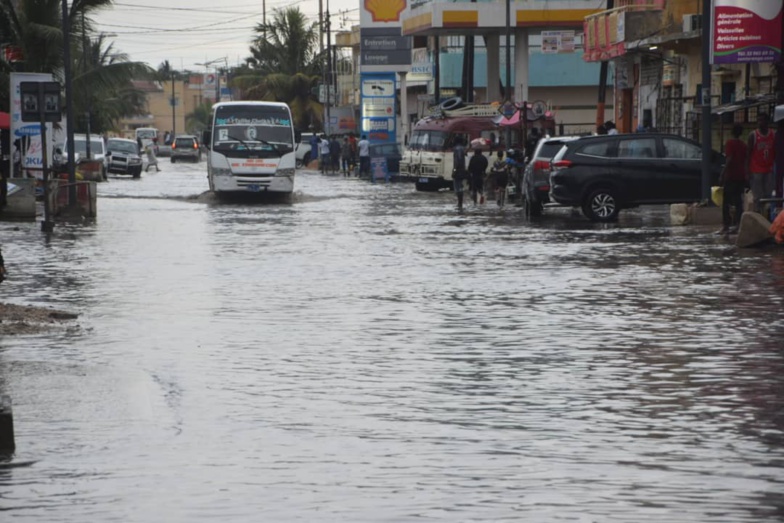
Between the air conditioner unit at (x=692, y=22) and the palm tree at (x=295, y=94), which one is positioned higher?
the air conditioner unit at (x=692, y=22)

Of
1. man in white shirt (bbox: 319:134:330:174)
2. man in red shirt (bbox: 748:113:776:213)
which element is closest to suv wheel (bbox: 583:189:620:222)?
man in red shirt (bbox: 748:113:776:213)

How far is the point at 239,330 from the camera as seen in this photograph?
14102 mm

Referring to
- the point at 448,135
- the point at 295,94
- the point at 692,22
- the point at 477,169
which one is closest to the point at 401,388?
the point at 477,169

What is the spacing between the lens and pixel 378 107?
2874 inches

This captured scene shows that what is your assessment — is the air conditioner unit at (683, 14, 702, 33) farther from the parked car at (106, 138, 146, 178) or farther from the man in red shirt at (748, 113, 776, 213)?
the parked car at (106, 138, 146, 178)

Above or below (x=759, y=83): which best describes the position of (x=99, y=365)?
below

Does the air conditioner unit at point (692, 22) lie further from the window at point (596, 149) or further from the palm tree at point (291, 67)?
the palm tree at point (291, 67)

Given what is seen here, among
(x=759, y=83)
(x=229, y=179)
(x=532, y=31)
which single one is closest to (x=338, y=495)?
(x=759, y=83)

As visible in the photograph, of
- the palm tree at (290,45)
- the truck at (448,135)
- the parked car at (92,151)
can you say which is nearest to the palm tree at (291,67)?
the palm tree at (290,45)

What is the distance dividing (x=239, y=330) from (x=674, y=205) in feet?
57.0

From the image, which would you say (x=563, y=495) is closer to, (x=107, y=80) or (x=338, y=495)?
(x=338, y=495)

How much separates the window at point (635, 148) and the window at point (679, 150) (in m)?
0.36

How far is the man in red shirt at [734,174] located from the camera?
25.3 meters

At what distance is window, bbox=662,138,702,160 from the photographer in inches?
1238
